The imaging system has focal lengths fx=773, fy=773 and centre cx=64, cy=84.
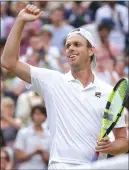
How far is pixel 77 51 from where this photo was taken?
6.51 metres

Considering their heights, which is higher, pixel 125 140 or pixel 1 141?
pixel 125 140

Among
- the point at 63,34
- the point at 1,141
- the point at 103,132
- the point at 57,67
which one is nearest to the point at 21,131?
the point at 1,141

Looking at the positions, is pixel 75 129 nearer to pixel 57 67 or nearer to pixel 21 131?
pixel 21 131

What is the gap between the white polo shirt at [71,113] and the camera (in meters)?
6.26

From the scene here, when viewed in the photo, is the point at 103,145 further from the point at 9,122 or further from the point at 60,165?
the point at 9,122

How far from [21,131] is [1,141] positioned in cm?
31

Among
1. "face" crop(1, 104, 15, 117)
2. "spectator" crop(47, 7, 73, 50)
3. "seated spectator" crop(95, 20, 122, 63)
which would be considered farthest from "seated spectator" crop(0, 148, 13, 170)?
"spectator" crop(47, 7, 73, 50)

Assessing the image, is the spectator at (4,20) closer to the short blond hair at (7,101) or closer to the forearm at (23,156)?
the short blond hair at (7,101)

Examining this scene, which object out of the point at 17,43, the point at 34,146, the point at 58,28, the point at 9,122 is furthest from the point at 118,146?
the point at 58,28

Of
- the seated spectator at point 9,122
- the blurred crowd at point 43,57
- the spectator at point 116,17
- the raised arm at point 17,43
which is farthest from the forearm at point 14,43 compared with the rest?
the spectator at point 116,17

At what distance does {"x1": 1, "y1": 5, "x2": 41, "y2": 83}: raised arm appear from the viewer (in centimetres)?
632

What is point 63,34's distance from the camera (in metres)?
13.8

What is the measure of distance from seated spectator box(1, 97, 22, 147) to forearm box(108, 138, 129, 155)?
4.64m

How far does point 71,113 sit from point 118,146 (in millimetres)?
471
